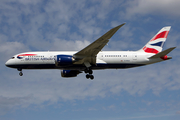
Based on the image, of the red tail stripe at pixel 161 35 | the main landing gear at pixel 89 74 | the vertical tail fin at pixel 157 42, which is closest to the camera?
the main landing gear at pixel 89 74

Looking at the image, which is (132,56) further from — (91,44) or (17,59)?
(17,59)

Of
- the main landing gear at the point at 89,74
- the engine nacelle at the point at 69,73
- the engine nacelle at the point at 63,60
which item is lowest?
the main landing gear at the point at 89,74

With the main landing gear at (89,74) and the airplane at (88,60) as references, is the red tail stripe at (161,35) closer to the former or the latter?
the airplane at (88,60)

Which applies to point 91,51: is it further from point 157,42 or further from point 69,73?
point 157,42

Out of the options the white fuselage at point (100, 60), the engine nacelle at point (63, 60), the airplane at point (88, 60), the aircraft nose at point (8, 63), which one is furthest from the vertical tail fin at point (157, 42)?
the aircraft nose at point (8, 63)

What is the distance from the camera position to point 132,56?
37094 mm

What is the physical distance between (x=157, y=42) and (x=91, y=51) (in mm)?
12339

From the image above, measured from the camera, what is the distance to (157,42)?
40.3 m

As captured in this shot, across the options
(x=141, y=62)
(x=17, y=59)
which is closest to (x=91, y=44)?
(x=141, y=62)

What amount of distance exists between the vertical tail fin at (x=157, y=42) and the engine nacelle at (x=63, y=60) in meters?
12.4

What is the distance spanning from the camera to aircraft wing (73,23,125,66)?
30.9m

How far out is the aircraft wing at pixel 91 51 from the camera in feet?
101

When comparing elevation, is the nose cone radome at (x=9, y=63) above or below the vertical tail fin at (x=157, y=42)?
below

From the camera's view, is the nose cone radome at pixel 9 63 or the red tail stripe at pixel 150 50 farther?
the red tail stripe at pixel 150 50
